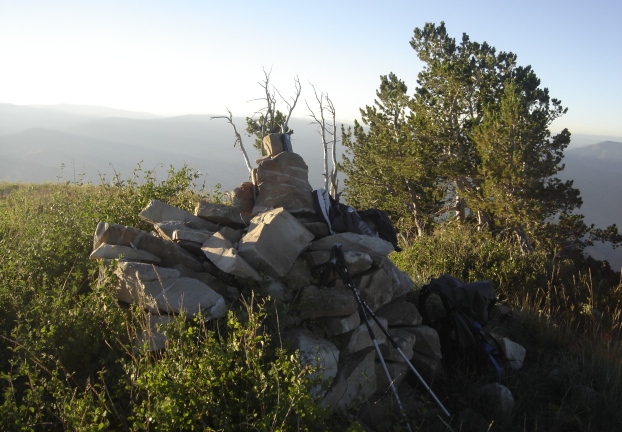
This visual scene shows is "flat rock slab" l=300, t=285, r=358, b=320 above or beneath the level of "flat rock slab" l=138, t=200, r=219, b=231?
beneath

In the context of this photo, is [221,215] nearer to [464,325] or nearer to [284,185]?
[284,185]

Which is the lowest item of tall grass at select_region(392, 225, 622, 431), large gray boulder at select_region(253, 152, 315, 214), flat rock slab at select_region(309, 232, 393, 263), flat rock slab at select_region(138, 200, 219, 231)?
tall grass at select_region(392, 225, 622, 431)

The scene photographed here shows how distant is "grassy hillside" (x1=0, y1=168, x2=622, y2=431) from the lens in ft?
9.77

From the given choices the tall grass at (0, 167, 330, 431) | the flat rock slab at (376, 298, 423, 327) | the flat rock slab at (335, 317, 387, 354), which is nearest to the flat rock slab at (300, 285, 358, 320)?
the flat rock slab at (335, 317, 387, 354)

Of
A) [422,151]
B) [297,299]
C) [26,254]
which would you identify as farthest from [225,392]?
[422,151]

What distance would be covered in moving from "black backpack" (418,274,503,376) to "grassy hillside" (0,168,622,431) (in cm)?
20

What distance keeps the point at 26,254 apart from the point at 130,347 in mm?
1726

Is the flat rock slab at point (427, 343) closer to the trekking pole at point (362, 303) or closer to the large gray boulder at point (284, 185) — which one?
the trekking pole at point (362, 303)

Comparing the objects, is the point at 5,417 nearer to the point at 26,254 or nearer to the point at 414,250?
the point at 26,254

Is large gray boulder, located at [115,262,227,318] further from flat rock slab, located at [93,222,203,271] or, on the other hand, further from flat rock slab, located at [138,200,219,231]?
flat rock slab, located at [138,200,219,231]

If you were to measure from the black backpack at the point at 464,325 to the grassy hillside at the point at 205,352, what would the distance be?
20 cm

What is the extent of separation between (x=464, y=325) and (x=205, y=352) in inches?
129

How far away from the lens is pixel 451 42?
92.9 feet

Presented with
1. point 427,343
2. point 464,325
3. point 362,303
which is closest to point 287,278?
point 362,303
